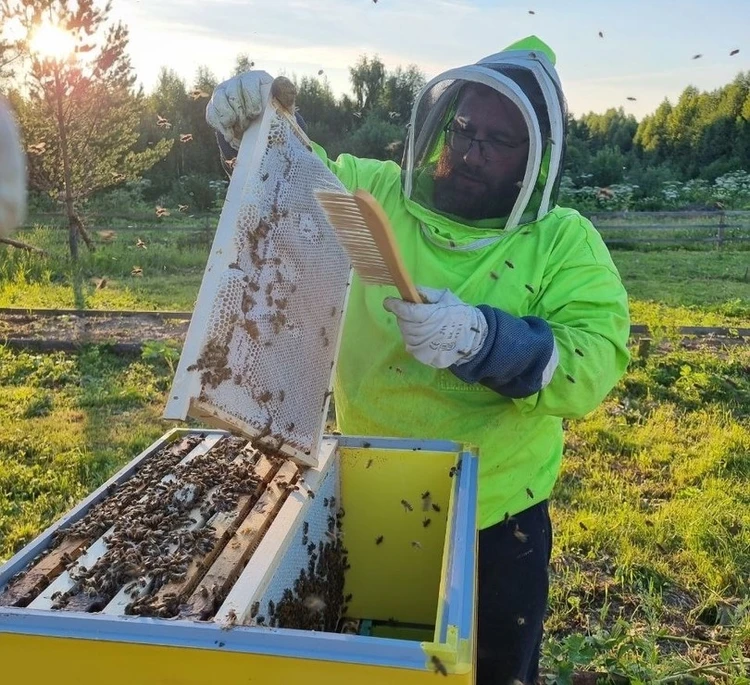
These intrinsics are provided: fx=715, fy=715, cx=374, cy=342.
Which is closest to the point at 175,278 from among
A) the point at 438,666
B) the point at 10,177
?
the point at 438,666

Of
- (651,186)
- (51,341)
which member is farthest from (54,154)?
(651,186)

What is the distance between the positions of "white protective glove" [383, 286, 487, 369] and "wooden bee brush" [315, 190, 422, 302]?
0.05 meters

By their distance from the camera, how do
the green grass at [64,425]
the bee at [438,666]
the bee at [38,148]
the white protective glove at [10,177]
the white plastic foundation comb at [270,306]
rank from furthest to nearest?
1. the bee at [38,148]
2. the green grass at [64,425]
3. the white plastic foundation comb at [270,306]
4. the bee at [438,666]
5. the white protective glove at [10,177]

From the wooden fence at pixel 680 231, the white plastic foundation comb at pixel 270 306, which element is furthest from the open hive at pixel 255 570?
the wooden fence at pixel 680 231

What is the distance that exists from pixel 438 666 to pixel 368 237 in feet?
3.81

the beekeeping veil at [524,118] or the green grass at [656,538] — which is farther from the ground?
the beekeeping veil at [524,118]

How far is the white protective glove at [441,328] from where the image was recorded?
218cm

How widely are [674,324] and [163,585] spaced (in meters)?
8.85

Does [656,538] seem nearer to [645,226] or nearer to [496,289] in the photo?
[496,289]

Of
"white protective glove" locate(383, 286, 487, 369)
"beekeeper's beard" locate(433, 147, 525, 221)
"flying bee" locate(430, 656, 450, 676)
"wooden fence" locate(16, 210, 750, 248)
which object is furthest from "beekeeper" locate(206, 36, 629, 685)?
"wooden fence" locate(16, 210, 750, 248)

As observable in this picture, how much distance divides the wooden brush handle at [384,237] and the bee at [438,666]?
100 cm

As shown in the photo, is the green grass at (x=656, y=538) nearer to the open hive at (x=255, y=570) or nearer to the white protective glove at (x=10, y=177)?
the open hive at (x=255, y=570)

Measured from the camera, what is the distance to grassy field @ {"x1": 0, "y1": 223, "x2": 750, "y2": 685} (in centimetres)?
367

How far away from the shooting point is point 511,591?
2.77m
